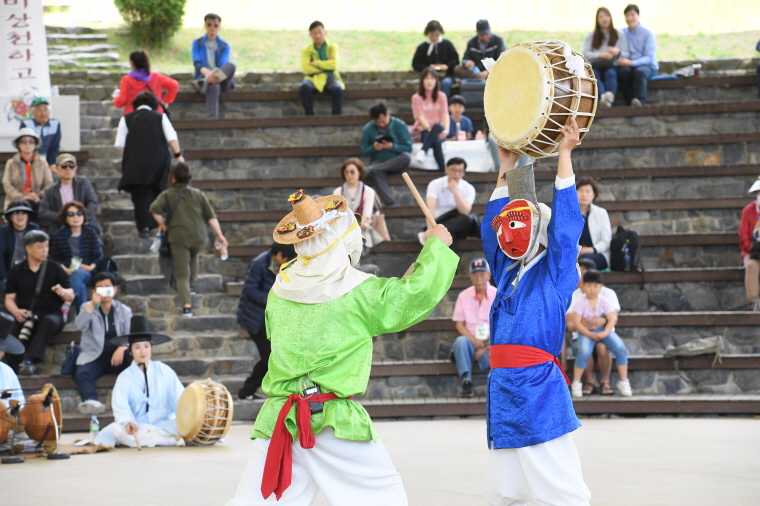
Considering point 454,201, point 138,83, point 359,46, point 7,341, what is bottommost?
point 7,341

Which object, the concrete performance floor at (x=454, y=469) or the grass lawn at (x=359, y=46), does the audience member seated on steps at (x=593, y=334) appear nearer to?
the concrete performance floor at (x=454, y=469)

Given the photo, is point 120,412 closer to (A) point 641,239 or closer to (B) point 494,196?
(B) point 494,196

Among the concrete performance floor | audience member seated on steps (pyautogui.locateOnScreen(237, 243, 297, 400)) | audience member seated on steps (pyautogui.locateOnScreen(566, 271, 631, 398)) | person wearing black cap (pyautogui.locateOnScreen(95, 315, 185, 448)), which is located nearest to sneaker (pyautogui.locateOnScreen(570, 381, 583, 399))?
audience member seated on steps (pyautogui.locateOnScreen(566, 271, 631, 398))

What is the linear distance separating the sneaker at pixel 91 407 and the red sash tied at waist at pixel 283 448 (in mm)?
5139

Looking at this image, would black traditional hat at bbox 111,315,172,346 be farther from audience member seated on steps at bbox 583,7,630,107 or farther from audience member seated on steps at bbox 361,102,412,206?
audience member seated on steps at bbox 583,7,630,107

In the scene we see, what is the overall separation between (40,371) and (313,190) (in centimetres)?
390

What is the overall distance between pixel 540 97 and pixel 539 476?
1.49 meters

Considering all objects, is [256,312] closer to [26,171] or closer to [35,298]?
[35,298]

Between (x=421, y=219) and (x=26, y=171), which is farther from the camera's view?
(x=421, y=219)

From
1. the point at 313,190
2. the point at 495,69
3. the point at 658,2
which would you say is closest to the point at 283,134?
the point at 313,190

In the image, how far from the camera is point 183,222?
9.90 metres

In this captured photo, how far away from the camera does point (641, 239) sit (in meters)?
11.0

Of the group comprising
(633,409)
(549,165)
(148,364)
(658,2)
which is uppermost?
(658,2)


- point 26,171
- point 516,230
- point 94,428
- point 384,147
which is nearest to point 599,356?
point 384,147
